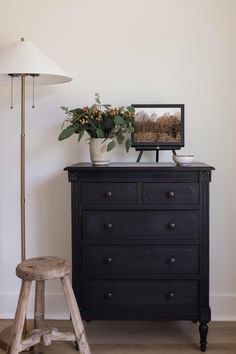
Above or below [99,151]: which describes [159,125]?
above

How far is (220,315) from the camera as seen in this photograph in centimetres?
321

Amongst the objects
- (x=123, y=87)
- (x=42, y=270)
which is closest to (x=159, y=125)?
(x=123, y=87)

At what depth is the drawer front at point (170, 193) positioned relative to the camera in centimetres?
270

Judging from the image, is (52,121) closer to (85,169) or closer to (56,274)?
(85,169)

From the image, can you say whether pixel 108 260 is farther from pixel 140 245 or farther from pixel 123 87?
pixel 123 87

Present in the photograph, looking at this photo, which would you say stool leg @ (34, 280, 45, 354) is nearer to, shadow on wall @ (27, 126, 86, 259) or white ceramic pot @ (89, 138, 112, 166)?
shadow on wall @ (27, 126, 86, 259)

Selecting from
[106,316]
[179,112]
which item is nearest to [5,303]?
[106,316]

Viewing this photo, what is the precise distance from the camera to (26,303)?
2.44 m

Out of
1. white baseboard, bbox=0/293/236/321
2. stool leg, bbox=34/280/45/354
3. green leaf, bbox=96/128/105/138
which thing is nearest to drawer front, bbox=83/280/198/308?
stool leg, bbox=34/280/45/354

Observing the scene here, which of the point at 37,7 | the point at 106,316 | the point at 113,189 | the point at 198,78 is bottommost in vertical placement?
the point at 106,316

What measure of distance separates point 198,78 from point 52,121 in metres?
1.00

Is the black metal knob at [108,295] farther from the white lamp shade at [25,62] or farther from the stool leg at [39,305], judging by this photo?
the white lamp shade at [25,62]

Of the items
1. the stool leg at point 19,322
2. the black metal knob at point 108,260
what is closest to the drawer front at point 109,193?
the black metal knob at point 108,260

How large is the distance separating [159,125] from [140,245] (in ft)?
2.66
